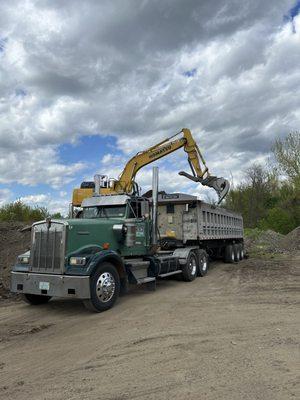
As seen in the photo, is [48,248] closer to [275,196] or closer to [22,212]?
[22,212]

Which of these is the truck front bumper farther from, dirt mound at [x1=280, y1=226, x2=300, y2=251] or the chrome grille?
dirt mound at [x1=280, y1=226, x2=300, y2=251]

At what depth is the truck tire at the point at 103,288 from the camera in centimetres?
833

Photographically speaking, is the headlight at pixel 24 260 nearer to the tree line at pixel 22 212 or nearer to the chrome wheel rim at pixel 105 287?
the chrome wheel rim at pixel 105 287

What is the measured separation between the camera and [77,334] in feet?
22.6

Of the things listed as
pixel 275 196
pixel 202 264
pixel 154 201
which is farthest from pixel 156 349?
pixel 275 196

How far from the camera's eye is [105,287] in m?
8.64

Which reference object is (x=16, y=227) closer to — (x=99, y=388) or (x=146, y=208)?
(x=146, y=208)

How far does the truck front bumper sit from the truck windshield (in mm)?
2618

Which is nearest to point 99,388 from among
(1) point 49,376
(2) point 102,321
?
(1) point 49,376

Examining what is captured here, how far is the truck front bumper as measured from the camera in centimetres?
809

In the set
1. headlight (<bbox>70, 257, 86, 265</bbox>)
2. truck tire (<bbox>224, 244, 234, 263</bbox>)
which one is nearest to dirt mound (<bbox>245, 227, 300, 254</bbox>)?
truck tire (<bbox>224, 244, 234, 263</bbox>)

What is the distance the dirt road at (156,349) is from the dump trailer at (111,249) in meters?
0.55

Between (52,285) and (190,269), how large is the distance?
5836mm

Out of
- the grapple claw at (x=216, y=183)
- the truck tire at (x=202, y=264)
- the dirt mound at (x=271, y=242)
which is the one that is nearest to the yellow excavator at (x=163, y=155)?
the grapple claw at (x=216, y=183)
